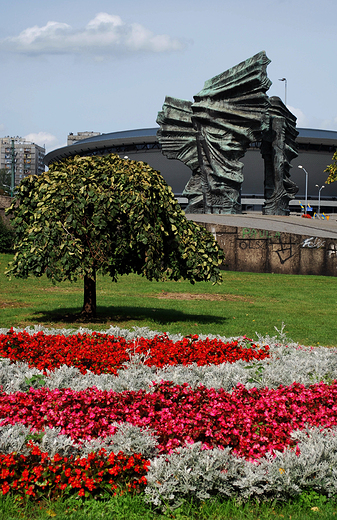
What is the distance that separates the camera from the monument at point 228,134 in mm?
28016

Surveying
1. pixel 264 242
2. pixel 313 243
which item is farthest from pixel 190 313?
pixel 313 243

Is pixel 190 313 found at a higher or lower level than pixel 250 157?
lower

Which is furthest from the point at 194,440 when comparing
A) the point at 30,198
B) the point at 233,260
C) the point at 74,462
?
the point at 233,260

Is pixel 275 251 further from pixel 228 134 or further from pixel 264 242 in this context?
pixel 228 134

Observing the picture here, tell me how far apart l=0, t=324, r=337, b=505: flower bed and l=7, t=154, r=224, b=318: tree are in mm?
3361

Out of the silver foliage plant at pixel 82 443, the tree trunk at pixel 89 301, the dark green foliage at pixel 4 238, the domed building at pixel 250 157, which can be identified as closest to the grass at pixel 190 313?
the tree trunk at pixel 89 301

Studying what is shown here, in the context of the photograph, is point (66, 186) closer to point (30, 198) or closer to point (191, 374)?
point (30, 198)

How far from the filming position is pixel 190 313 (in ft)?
39.1

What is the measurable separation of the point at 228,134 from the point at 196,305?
1771cm

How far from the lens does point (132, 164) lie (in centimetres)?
970

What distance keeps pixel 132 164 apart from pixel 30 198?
6.74 feet

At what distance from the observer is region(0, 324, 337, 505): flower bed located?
3.53 m

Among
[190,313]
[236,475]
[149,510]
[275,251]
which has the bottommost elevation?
[190,313]

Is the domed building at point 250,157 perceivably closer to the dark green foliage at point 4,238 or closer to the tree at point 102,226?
the dark green foliage at point 4,238
